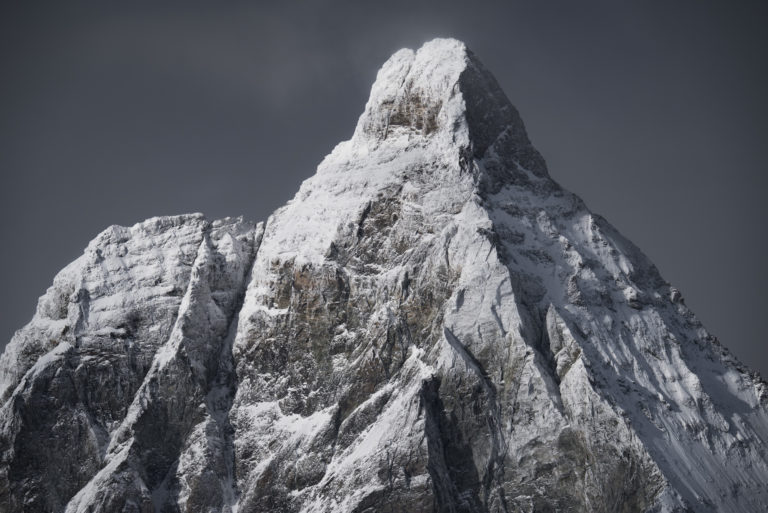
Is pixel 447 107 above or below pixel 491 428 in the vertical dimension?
above

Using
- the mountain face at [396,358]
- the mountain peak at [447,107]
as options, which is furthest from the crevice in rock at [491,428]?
the mountain peak at [447,107]

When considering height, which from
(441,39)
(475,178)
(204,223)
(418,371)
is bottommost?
(418,371)

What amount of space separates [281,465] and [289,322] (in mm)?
19346

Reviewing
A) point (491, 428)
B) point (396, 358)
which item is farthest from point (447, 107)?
point (491, 428)

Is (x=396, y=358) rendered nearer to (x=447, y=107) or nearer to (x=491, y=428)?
(x=491, y=428)

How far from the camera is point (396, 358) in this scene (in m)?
132

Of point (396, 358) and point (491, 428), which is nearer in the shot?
point (491, 428)

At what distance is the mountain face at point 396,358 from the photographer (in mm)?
123000

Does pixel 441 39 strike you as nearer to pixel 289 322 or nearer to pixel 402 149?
pixel 402 149

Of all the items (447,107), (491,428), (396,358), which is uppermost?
(447,107)

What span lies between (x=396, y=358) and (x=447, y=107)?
37.6 meters

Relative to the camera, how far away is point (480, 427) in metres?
125

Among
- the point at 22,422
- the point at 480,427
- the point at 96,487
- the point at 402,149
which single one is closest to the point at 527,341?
the point at 480,427

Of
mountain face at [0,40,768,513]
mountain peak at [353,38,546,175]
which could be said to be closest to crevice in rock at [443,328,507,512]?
mountain face at [0,40,768,513]
